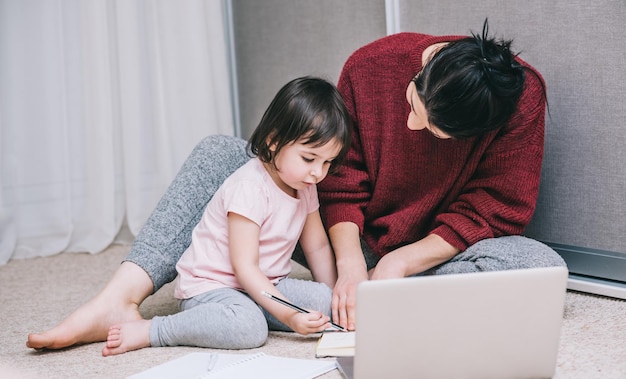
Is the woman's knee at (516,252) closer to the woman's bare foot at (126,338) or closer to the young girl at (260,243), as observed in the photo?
the young girl at (260,243)

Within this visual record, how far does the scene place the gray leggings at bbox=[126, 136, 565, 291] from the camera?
1.26 meters

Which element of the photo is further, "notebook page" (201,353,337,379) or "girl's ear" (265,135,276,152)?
"girl's ear" (265,135,276,152)

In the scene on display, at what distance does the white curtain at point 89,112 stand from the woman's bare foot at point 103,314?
3.08 ft

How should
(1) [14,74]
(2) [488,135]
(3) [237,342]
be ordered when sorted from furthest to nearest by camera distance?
(1) [14,74] → (2) [488,135] → (3) [237,342]

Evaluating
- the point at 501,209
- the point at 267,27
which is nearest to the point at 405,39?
the point at 501,209

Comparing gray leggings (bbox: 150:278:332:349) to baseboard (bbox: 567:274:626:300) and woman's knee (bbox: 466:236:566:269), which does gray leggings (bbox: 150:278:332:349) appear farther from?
baseboard (bbox: 567:274:626:300)

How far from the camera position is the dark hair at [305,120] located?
1.22m

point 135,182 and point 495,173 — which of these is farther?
point 135,182

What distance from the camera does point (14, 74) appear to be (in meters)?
2.15

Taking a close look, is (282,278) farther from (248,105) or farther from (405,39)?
(248,105)

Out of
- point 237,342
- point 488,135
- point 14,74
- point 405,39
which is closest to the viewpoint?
point 237,342

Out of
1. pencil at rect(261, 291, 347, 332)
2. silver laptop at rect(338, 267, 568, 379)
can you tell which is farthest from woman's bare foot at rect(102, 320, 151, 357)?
silver laptop at rect(338, 267, 568, 379)

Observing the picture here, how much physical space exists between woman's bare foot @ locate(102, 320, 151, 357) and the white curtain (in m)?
1.02

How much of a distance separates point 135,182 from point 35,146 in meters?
0.31
